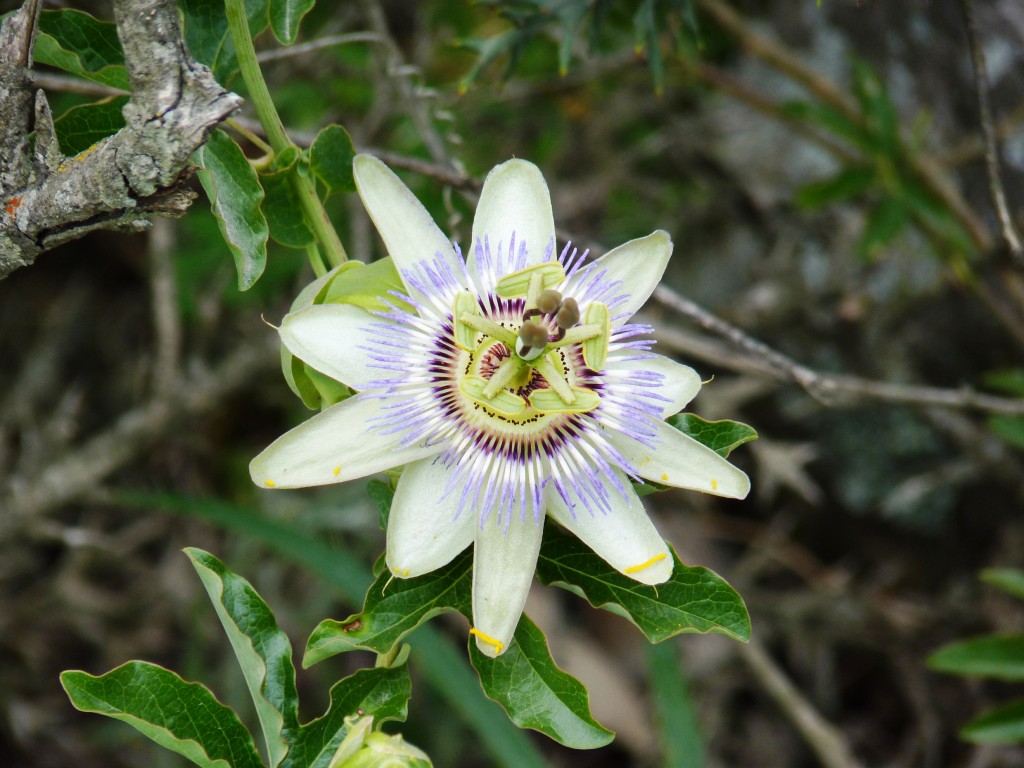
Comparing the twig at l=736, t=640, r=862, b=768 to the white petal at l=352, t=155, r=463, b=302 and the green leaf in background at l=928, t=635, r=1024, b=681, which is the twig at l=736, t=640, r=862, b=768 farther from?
the white petal at l=352, t=155, r=463, b=302

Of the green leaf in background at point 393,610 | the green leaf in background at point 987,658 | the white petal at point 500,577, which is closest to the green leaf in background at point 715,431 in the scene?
the white petal at point 500,577

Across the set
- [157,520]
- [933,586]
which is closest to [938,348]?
[933,586]

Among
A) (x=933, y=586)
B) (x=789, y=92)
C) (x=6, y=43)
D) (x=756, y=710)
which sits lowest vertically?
(x=756, y=710)

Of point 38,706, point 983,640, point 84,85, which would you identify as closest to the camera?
point 84,85

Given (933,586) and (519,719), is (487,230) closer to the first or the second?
(519,719)

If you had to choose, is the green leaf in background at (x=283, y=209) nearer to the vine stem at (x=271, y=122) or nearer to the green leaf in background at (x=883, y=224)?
the vine stem at (x=271, y=122)

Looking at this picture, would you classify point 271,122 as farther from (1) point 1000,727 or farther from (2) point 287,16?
(1) point 1000,727

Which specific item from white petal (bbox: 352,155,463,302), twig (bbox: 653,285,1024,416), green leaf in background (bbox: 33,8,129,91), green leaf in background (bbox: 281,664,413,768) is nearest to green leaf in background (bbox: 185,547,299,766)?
green leaf in background (bbox: 281,664,413,768)
